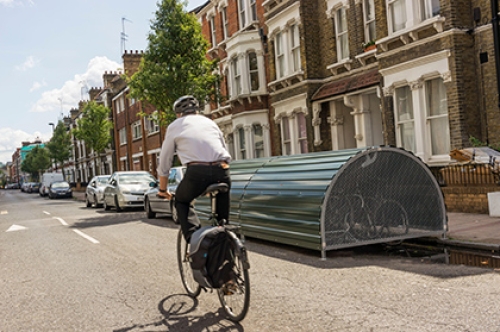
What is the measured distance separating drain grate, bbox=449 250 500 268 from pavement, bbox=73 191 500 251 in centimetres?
24

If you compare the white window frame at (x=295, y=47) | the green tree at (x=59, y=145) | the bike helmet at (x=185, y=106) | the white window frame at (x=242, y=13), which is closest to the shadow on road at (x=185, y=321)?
the bike helmet at (x=185, y=106)

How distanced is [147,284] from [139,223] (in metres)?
8.82

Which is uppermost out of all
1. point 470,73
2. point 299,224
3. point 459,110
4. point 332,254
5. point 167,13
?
point 167,13

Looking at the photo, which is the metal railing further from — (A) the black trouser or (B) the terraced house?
(A) the black trouser

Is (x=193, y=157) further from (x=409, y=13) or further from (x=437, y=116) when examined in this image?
(x=409, y=13)

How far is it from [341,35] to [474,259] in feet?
42.9

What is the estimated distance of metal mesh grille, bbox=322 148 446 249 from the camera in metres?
8.01

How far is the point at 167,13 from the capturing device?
75.7 ft

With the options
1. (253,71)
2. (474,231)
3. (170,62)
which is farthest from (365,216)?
(253,71)

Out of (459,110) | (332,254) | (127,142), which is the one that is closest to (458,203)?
(459,110)

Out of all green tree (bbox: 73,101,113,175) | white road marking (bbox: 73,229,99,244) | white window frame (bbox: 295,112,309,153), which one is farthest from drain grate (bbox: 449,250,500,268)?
green tree (bbox: 73,101,113,175)

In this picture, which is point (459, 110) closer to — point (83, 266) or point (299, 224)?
point (299, 224)

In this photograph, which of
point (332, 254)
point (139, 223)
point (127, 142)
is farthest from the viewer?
point (127, 142)

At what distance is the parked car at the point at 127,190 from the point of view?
66.5 ft
